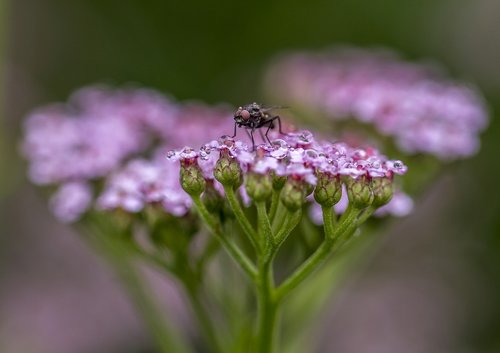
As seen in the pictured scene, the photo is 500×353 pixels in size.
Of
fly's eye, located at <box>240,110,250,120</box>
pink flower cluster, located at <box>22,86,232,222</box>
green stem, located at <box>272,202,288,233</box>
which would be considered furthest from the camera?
pink flower cluster, located at <box>22,86,232,222</box>

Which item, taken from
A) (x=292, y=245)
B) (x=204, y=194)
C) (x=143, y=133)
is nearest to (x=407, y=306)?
(x=292, y=245)

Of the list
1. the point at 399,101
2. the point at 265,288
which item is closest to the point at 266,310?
the point at 265,288

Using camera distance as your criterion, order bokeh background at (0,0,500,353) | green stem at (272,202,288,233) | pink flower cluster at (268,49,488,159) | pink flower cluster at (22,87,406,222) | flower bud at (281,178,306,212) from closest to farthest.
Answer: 1. flower bud at (281,178,306,212)
2. pink flower cluster at (22,87,406,222)
3. green stem at (272,202,288,233)
4. pink flower cluster at (268,49,488,159)
5. bokeh background at (0,0,500,353)

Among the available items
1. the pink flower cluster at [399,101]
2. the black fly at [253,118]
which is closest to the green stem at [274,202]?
the black fly at [253,118]

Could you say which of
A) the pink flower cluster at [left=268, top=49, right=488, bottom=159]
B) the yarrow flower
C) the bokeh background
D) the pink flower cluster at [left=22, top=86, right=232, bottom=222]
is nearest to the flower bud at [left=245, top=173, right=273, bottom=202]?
the yarrow flower

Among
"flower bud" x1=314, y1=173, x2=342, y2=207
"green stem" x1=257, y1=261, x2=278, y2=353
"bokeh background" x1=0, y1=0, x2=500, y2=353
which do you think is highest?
"flower bud" x1=314, y1=173, x2=342, y2=207

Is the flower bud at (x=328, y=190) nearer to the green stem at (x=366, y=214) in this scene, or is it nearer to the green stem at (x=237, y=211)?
the green stem at (x=366, y=214)

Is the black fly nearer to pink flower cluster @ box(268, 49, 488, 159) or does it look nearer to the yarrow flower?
the yarrow flower

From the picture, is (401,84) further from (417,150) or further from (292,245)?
(292,245)
